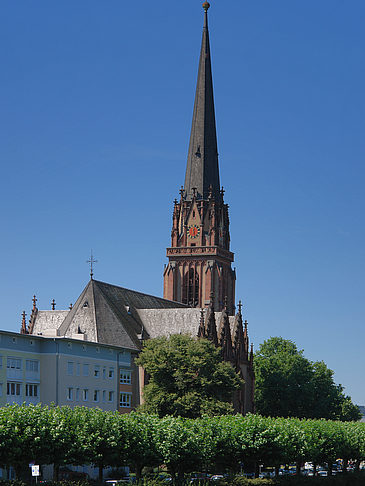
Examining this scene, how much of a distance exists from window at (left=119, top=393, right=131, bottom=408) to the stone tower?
149ft

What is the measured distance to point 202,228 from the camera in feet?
535

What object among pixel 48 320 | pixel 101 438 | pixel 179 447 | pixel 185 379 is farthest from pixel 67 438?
pixel 48 320

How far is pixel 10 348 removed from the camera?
9394 cm

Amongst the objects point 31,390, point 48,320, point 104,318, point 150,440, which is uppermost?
point 48,320

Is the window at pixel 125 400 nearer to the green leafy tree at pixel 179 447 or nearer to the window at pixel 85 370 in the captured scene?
the window at pixel 85 370

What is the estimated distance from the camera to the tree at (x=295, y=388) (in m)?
154

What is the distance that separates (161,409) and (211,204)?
60.8 metres

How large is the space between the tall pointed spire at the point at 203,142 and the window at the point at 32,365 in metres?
70.9

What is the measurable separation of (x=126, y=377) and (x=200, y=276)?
159 feet

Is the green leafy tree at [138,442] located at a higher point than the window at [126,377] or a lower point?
lower

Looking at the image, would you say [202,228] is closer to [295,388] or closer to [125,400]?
[295,388]

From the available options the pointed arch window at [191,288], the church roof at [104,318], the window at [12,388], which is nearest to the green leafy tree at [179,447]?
the window at [12,388]

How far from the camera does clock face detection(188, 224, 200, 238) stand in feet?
536

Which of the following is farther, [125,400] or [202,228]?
[202,228]
